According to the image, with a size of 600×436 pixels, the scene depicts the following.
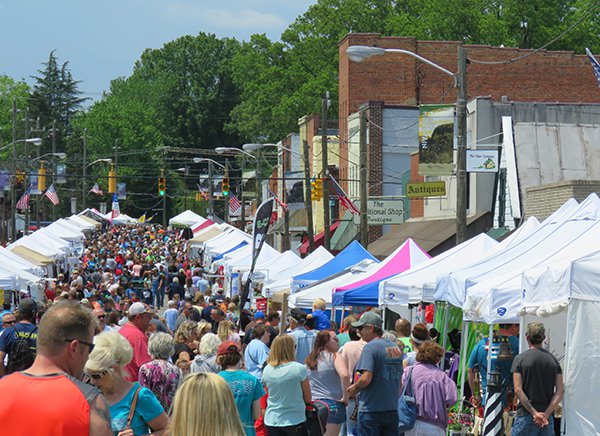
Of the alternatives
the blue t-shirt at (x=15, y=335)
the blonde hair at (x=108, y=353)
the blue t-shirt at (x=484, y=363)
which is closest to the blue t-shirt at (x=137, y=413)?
the blonde hair at (x=108, y=353)

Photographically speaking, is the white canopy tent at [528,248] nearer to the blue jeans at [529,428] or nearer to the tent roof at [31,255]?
the blue jeans at [529,428]

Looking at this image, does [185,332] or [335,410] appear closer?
[335,410]

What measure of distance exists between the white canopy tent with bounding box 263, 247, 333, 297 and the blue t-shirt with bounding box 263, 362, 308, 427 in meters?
16.3

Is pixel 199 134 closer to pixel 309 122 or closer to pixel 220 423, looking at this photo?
pixel 309 122

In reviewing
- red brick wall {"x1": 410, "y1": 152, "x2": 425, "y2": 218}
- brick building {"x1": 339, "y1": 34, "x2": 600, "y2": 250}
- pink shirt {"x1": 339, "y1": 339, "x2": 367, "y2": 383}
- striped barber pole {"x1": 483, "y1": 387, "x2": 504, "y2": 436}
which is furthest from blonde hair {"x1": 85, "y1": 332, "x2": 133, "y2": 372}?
brick building {"x1": 339, "y1": 34, "x2": 600, "y2": 250}

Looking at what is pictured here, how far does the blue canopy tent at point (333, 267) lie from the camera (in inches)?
1009

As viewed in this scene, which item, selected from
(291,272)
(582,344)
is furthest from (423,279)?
(291,272)

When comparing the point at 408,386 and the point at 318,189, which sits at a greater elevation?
the point at 318,189

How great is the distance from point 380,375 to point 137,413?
4.60m

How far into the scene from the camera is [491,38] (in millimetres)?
65438

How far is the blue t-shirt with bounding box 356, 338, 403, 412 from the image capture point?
→ 37.4ft

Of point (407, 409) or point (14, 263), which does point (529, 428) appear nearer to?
point (407, 409)

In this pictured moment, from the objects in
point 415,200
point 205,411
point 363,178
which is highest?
point 363,178

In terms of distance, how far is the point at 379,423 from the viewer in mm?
11469
